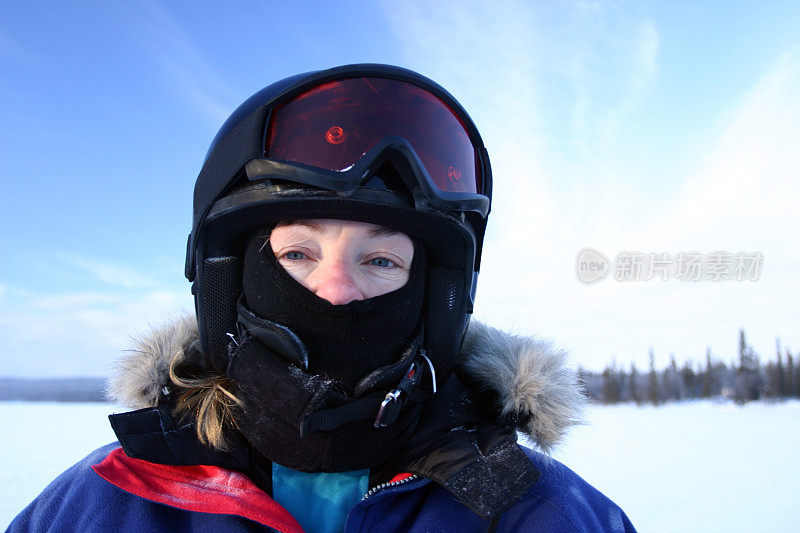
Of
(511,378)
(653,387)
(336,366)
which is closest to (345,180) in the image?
(336,366)

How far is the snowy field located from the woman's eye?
0.92 meters

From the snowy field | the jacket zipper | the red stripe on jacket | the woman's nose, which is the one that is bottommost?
the snowy field

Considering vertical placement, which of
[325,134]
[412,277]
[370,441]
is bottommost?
[370,441]

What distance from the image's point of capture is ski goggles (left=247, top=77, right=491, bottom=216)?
183cm

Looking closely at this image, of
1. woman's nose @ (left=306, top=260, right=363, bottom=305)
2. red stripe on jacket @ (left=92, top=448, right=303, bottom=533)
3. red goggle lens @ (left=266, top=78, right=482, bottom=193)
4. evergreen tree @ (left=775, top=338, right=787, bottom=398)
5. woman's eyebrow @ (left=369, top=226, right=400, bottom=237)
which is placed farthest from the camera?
evergreen tree @ (left=775, top=338, right=787, bottom=398)

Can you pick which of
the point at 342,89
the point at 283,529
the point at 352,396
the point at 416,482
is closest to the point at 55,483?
the point at 283,529

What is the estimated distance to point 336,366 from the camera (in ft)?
5.41

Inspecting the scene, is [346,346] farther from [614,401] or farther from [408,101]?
[614,401]

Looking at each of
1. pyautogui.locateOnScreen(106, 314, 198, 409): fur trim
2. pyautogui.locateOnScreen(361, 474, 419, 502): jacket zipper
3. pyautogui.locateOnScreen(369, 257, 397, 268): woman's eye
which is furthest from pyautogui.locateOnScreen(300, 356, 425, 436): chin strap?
pyautogui.locateOnScreen(106, 314, 198, 409): fur trim

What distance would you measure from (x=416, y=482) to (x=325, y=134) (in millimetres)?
1258

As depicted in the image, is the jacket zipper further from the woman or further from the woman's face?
the woman's face

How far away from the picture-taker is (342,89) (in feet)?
6.43

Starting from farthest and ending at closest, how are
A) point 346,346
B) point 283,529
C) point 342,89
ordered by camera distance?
point 342,89 < point 346,346 < point 283,529

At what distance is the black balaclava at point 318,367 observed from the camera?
1.54 meters
